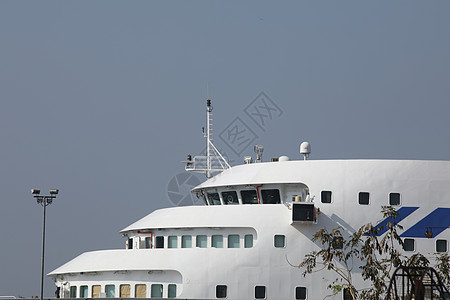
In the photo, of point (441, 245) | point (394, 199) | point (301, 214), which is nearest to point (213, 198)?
point (301, 214)

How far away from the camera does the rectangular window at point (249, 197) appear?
1252 inches

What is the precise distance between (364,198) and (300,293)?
4569 millimetres

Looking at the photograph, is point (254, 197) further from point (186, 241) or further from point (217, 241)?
point (186, 241)

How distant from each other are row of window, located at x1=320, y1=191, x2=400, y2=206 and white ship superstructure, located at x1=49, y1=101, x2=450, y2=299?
4 centimetres

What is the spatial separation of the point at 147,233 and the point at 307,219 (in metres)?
7.00

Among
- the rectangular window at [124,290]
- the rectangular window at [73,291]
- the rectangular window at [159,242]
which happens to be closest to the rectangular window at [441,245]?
the rectangular window at [159,242]

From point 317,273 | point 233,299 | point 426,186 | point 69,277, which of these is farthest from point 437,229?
point 69,277

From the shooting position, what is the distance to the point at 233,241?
30281mm

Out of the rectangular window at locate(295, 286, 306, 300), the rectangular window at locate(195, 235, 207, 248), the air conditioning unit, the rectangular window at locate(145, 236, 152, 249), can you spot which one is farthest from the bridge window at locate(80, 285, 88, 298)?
the air conditioning unit

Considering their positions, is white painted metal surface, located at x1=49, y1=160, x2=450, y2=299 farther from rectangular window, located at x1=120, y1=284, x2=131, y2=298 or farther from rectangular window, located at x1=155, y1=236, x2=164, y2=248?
rectangular window, located at x1=120, y1=284, x2=131, y2=298

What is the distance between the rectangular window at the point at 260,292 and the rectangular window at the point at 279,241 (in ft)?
5.65

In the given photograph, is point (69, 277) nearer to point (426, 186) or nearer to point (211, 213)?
point (211, 213)

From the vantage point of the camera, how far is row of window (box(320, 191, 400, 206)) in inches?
1192

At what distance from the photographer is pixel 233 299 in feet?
96.5
